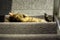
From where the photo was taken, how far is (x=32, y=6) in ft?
5.24

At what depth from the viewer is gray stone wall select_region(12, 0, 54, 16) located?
62.5 inches

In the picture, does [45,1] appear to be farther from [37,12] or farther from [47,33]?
[47,33]

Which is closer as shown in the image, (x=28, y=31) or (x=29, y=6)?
(x=28, y=31)

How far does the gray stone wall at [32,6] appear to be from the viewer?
1.59 meters

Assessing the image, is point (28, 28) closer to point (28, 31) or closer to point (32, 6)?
point (28, 31)

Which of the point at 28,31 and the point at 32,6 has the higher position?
the point at 32,6

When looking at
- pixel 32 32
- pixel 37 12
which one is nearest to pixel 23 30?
pixel 32 32

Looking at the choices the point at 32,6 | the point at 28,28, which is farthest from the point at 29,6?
the point at 28,28

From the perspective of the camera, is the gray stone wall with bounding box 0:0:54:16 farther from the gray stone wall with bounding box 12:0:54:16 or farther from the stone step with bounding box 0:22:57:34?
the stone step with bounding box 0:22:57:34

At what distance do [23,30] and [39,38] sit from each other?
8 centimetres

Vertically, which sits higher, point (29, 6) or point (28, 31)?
point (29, 6)

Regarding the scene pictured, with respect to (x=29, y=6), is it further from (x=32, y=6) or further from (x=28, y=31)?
(x=28, y=31)

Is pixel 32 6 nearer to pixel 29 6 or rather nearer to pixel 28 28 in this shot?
pixel 29 6

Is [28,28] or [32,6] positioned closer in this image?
[28,28]
